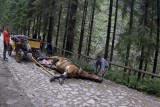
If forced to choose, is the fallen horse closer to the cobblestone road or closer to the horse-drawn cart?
the cobblestone road

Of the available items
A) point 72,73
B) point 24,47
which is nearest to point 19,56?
point 24,47

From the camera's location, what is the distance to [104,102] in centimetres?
1018

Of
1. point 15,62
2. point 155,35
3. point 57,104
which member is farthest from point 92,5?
point 57,104

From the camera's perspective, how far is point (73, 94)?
1080cm

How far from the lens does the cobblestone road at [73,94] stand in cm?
984

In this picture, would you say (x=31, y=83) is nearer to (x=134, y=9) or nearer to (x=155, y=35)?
(x=155, y=35)

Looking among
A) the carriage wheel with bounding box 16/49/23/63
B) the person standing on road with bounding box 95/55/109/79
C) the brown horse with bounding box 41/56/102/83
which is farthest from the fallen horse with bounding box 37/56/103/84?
the carriage wheel with bounding box 16/49/23/63

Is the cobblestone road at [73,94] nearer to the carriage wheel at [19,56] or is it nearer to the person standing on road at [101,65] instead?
the person standing on road at [101,65]

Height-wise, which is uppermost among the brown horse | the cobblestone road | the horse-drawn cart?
the horse-drawn cart

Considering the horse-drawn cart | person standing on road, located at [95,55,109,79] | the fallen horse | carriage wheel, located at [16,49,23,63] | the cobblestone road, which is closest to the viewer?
the cobblestone road

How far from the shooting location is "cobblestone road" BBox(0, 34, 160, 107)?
32.3ft

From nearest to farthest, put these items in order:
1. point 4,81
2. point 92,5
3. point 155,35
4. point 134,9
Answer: point 4,81, point 155,35, point 134,9, point 92,5

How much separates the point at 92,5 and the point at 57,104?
20.1 meters

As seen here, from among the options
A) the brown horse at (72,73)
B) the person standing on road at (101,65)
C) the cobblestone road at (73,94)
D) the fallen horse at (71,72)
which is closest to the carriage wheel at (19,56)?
the cobblestone road at (73,94)
